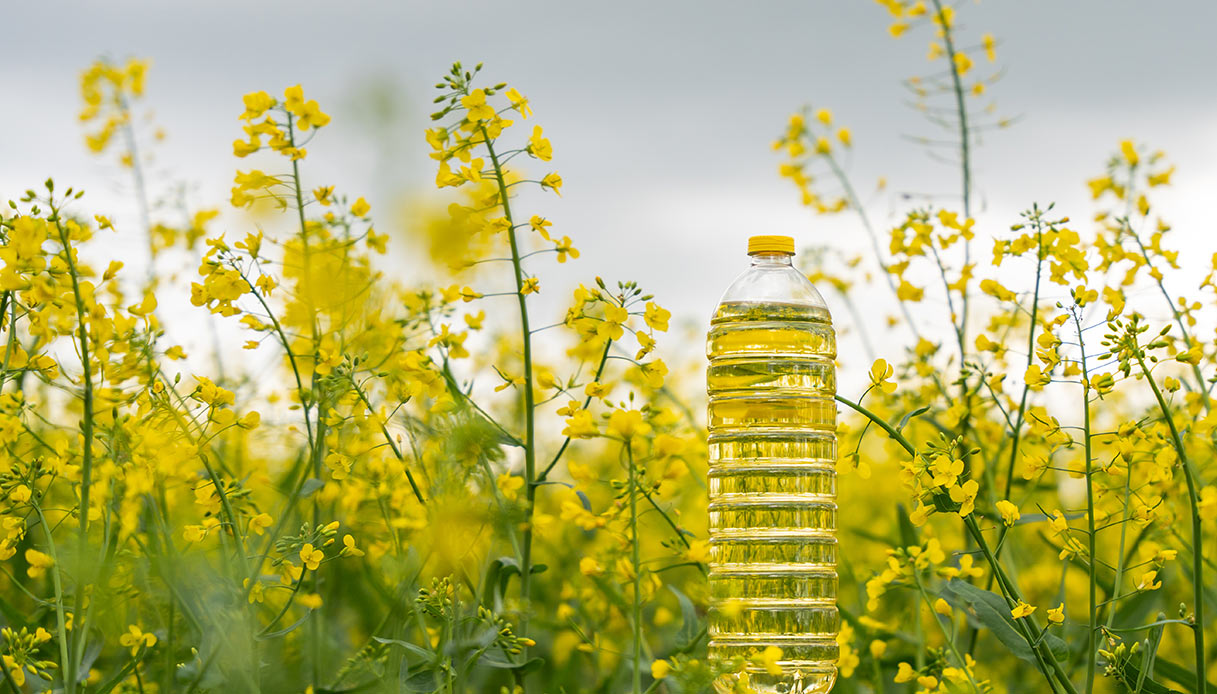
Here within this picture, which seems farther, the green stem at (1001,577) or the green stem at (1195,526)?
the green stem at (1195,526)

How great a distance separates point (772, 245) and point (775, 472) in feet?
4.02

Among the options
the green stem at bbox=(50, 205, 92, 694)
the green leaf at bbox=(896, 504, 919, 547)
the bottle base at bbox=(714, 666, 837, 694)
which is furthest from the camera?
the bottle base at bbox=(714, 666, 837, 694)

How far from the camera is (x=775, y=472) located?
3.97 m

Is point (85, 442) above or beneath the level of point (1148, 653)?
above

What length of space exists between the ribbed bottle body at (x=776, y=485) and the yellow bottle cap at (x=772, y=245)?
70 centimetres

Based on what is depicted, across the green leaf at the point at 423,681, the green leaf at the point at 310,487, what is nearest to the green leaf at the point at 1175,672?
the green leaf at the point at 423,681

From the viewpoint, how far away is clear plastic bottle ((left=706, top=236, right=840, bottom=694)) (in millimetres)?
3627

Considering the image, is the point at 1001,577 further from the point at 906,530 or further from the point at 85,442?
the point at 85,442

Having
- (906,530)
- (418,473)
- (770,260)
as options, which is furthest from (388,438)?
(770,260)

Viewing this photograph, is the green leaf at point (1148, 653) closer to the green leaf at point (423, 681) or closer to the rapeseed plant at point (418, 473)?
the rapeseed plant at point (418, 473)

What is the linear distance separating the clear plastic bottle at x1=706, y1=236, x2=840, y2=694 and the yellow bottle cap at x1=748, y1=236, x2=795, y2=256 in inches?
13.1

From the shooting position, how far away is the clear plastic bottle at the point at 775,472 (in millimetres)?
3627

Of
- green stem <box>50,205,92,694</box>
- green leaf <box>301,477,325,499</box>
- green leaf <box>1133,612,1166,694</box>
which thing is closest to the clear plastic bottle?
green leaf <box>1133,612,1166,694</box>

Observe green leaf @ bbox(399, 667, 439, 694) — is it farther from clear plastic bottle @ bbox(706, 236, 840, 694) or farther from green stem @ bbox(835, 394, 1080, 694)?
clear plastic bottle @ bbox(706, 236, 840, 694)
